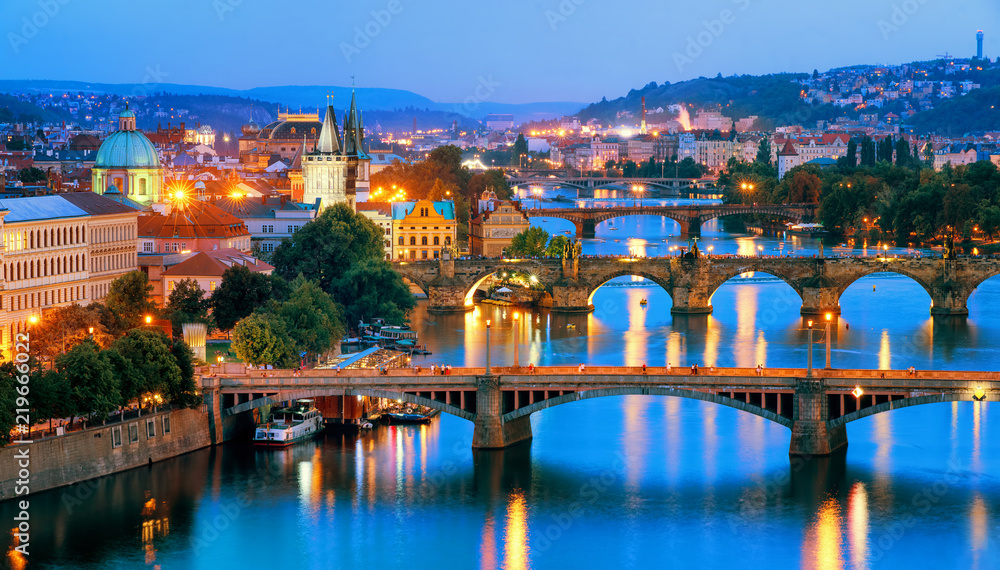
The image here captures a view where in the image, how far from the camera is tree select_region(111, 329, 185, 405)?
41219 mm

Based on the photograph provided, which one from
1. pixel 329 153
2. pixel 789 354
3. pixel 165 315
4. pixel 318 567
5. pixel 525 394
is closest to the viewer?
pixel 318 567

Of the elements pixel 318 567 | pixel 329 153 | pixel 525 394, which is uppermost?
pixel 329 153

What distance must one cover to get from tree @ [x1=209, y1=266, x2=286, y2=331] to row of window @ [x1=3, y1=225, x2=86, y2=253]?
532cm

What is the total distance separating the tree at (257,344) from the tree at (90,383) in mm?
8072

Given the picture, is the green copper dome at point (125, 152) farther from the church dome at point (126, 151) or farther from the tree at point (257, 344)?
the tree at point (257, 344)

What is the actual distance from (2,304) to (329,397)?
435 inches

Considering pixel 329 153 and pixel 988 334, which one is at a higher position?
pixel 329 153

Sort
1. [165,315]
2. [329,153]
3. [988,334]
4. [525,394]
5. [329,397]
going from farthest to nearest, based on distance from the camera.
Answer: [329,153] → [988,334] → [165,315] → [329,397] → [525,394]

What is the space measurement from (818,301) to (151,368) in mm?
39689

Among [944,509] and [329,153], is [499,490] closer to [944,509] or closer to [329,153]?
[944,509]

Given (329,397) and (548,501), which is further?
(329,397)

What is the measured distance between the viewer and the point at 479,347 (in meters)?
61.4

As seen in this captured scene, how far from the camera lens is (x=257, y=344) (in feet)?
157

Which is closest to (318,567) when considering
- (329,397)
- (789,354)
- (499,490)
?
(499,490)
